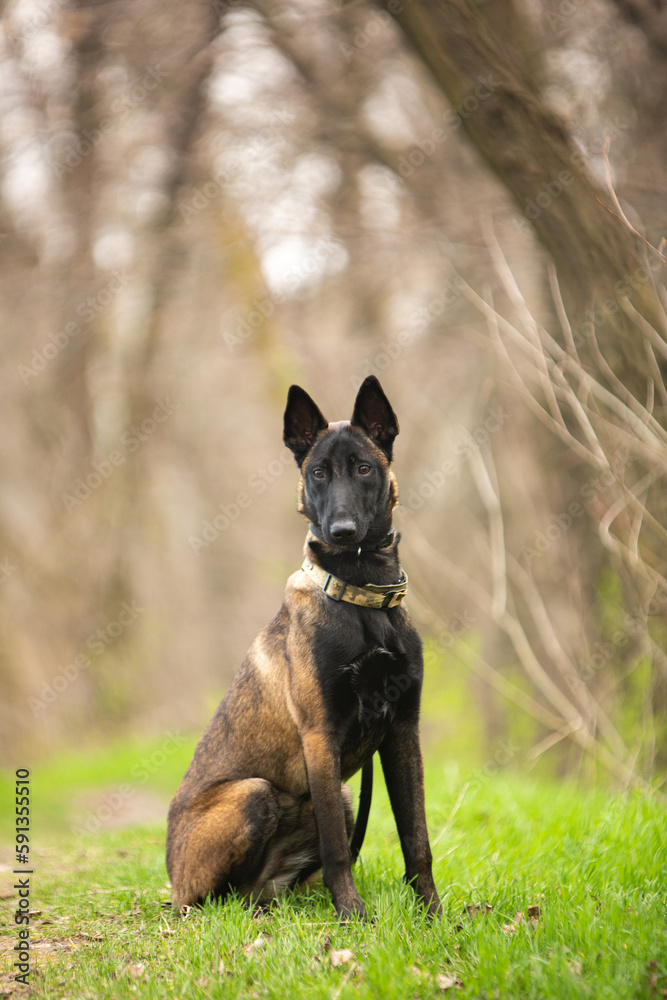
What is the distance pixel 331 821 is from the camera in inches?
113

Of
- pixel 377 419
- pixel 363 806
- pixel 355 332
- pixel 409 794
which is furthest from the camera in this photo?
pixel 355 332

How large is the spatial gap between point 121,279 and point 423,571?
5401 mm

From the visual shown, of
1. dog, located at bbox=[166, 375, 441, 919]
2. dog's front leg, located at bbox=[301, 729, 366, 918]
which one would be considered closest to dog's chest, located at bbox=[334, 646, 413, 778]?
dog, located at bbox=[166, 375, 441, 919]

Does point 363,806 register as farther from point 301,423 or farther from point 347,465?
point 301,423

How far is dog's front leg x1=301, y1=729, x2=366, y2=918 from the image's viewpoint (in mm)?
2844

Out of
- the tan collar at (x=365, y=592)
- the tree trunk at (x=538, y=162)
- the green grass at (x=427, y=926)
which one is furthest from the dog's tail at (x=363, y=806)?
the tree trunk at (x=538, y=162)

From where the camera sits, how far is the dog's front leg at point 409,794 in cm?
301

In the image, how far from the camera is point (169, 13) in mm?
7133

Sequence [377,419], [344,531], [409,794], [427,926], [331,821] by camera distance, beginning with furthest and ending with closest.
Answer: [377,419] → [409,794] → [344,531] → [331,821] → [427,926]

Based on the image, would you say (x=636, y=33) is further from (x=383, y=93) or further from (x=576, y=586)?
(x=576, y=586)

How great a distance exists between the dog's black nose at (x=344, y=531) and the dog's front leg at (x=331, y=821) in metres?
0.79

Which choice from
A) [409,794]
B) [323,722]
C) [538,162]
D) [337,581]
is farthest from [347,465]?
[538,162]

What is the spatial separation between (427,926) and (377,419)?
2140 mm

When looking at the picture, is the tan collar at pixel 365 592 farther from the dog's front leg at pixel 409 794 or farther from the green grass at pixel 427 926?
the green grass at pixel 427 926
